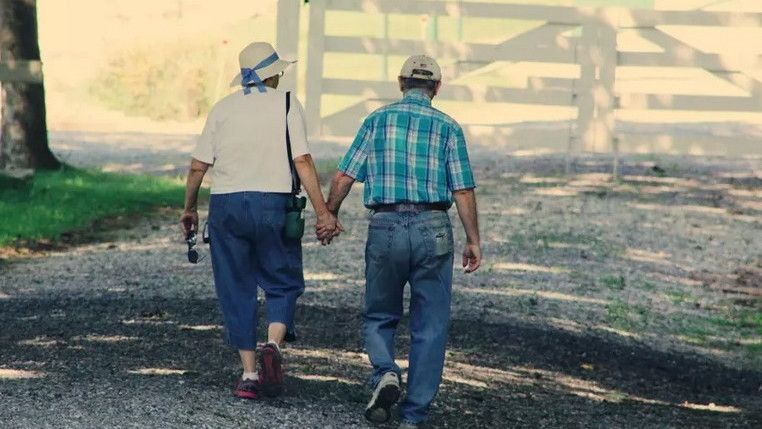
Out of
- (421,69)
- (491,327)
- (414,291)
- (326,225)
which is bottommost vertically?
(491,327)

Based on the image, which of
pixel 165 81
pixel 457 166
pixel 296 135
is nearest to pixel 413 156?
pixel 457 166

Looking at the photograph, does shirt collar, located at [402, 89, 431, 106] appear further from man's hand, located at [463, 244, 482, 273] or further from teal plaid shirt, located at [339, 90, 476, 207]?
man's hand, located at [463, 244, 482, 273]

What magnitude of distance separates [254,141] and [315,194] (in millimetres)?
Answer: 368

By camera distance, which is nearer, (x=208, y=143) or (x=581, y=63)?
(x=208, y=143)

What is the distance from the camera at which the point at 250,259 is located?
25.5ft

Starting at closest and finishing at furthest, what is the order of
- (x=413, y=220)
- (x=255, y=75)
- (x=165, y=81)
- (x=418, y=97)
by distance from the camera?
(x=413, y=220)
(x=418, y=97)
(x=255, y=75)
(x=165, y=81)

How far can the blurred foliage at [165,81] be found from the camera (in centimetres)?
2973

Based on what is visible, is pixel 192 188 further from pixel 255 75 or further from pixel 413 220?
pixel 413 220

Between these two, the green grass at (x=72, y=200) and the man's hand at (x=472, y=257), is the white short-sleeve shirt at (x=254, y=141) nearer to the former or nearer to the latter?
the man's hand at (x=472, y=257)

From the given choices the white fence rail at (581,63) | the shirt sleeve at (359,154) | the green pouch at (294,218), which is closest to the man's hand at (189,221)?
the green pouch at (294,218)

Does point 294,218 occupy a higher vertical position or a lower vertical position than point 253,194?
lower

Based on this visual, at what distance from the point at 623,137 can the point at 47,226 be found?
9.32 meters

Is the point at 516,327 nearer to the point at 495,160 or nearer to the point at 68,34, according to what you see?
the point at 495,160

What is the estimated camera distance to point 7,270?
13203 millimetres
